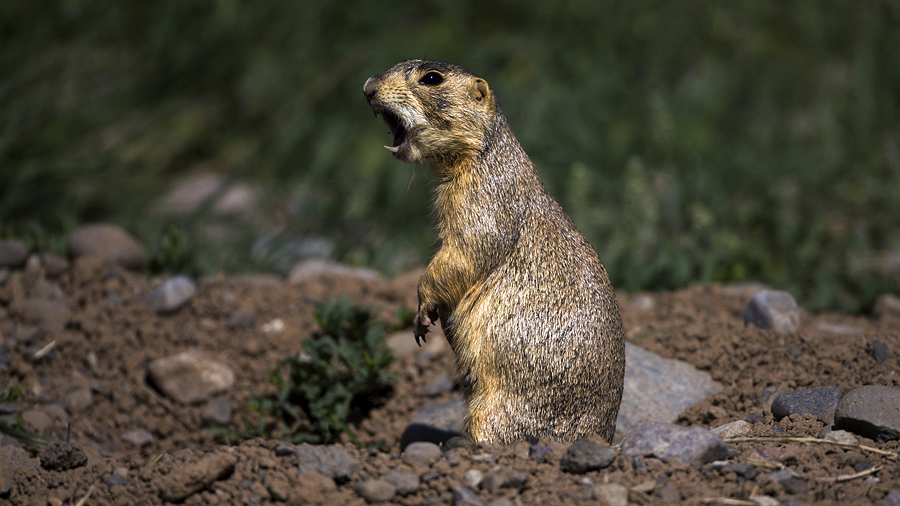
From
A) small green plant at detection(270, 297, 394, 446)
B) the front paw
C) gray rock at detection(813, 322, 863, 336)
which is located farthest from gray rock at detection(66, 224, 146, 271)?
gray rock at detection(813, 322, 863, 336)

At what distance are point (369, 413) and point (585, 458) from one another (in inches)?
80.5

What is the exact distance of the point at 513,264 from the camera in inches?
137

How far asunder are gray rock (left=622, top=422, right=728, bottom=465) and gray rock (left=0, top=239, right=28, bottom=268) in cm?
399

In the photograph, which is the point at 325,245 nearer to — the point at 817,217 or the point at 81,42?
the point at 81,42

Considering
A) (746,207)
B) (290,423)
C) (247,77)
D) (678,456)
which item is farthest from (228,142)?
(678,456)

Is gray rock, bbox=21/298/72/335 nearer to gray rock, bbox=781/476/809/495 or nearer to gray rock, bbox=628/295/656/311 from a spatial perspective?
gray rock, bbox=628/295/656/311

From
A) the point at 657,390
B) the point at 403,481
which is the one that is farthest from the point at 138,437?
the point at 657,390

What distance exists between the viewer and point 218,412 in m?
4.52

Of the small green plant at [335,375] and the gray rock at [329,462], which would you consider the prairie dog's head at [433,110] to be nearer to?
the small green plant at [335,375]

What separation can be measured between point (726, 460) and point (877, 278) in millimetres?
3809

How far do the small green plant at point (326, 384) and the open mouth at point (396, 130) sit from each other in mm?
1212

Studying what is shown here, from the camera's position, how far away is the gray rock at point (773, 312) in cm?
448

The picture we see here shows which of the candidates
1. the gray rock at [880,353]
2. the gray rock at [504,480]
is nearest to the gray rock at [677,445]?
the gray rock at [504,480]

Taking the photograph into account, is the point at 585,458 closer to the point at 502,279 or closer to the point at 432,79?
the point at 502,279
